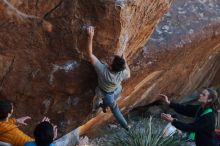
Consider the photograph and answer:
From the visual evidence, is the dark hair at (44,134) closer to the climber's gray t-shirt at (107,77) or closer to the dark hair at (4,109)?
the dark hair at (4,109)

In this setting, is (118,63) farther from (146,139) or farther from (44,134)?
(146,139)

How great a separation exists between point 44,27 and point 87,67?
88cm

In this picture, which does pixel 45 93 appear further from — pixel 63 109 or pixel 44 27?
pixel 44 27

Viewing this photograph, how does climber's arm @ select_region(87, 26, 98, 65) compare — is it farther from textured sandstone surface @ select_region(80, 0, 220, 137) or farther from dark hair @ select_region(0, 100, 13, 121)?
textured sandstone surface @ select_region(80, 0, 220, 137)

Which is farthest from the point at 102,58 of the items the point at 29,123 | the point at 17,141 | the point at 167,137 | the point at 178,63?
the point at 178,63

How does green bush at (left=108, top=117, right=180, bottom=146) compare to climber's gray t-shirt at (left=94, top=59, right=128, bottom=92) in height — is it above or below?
below

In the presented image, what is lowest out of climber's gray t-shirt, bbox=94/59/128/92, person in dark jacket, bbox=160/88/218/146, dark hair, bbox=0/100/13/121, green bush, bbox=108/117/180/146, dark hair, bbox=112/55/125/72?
green bush, bbox=108/117/180/146

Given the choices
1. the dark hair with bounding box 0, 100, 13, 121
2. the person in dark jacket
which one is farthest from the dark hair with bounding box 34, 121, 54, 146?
the person in dark jacket

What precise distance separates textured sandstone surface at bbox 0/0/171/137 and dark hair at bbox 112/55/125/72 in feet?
0.74

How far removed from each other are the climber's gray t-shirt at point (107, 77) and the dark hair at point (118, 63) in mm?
107

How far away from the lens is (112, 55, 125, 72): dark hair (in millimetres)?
7918

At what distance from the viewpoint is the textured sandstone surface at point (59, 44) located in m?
7.65

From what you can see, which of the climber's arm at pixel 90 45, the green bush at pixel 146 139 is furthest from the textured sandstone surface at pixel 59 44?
the green bush at pixel 146 139

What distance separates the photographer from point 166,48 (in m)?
10.2
